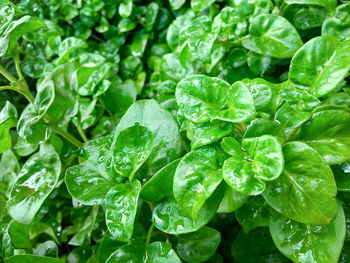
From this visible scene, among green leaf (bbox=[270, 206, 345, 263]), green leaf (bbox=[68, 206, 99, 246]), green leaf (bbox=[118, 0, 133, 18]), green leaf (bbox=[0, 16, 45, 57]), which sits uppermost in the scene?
green leaf (bbox=[0, 16, 45, 57])

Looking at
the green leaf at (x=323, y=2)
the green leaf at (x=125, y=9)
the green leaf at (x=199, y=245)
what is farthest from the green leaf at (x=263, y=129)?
the green leaf at (x=125, y=9)

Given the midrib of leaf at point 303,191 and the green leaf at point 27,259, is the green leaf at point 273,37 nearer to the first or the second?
the midrib of leaf at point 303,191

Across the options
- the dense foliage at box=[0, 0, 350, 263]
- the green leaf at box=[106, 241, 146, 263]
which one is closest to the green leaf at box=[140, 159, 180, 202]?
the dense foliage at box=[0, 0, 350, 263]

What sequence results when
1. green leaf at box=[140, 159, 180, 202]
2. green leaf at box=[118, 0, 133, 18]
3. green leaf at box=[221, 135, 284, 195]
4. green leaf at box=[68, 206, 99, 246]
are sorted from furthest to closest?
green leaf at box=[118, 0, 133, 18] < green leaf at box=[68, 206, 99, 246] < green leaf at box=[140, 159, 180, 202] < green leaf at box=[221, 135, 284, 195]

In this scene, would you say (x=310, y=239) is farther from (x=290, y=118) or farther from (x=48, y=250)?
(x=48, y=250)

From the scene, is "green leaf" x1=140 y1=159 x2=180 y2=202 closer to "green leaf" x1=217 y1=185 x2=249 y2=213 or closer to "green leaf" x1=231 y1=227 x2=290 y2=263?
"green leaf" x1=217 y1=185 x2=249 y2=213

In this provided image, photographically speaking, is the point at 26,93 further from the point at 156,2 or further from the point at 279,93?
the point at 156,2
